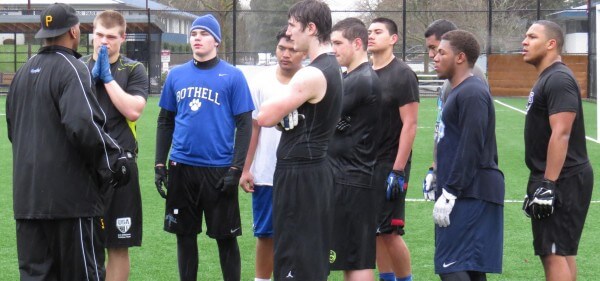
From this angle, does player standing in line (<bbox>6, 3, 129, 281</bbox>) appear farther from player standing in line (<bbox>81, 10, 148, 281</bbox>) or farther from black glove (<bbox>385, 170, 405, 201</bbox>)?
black glove (<bbox>385, 170, 405, 201</bbox>)

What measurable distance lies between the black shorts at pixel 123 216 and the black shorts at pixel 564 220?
2602 millimetres

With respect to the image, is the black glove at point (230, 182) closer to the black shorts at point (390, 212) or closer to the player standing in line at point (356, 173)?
the player standing in line at point (356, 173)

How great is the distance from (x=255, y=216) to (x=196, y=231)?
0.48m

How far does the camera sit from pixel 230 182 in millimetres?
6477

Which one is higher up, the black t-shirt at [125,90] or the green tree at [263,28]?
the green tree at [263,28]

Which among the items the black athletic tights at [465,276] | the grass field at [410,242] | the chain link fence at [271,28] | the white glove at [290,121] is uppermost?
the chain link fence at [271,28]

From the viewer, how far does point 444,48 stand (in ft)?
18.5

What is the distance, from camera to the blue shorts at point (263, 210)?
6.82m

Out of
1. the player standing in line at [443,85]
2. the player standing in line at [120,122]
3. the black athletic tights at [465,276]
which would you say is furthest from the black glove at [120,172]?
the player standing in line at [443,85]

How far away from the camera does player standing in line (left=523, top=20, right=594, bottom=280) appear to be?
572cm

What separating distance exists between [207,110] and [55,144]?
1.58 m

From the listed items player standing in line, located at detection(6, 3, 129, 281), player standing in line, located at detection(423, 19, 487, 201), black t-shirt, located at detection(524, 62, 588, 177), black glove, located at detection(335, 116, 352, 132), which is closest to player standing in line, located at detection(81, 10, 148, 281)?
player standing in line, located at detection(6, 3, 129, 281)

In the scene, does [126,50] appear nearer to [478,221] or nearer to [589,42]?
[589,42]

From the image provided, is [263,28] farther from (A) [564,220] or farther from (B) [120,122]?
(A) [564,220]
